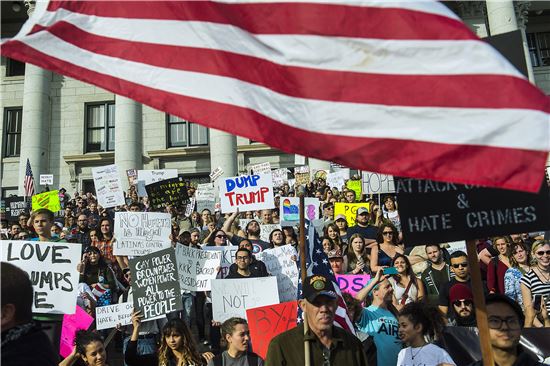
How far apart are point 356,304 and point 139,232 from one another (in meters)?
4.82

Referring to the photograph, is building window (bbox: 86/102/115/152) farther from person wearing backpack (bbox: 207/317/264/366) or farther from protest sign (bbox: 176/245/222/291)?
person wearing backpack (bbox: 207/317/264/366)

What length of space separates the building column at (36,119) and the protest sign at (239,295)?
80.3ft

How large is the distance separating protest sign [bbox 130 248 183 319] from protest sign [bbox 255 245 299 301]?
6.77 feet

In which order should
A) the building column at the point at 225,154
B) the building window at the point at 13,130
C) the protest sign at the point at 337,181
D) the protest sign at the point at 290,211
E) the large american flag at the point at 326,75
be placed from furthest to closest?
the building window at the point at 13,130 < the building column at the point at 225,154 < the protest sign at the point at 337,181 < the protest sign at the point at 290,211 < the large american flag at the point at 326,75

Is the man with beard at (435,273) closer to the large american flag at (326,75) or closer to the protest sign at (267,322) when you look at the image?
the protest sign at (267,322)

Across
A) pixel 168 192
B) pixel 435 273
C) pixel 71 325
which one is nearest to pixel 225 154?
pixel 168 192

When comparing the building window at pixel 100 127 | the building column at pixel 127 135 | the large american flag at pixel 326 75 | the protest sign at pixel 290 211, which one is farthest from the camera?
the building window at pixel 100 127

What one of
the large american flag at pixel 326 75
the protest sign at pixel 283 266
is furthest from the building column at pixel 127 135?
the large american flag at pixel 326 75

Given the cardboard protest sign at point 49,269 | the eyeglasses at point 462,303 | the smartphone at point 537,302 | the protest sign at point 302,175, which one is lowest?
the smartphone at point 537,302

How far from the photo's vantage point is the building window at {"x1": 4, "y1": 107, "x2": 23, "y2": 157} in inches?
1347

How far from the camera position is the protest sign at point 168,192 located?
15.7m

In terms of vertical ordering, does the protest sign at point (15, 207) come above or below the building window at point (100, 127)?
below

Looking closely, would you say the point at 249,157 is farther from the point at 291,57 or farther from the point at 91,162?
the point at 291,57

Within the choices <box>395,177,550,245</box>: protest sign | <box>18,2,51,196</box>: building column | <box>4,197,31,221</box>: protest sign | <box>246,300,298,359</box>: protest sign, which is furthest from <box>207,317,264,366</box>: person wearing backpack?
<box>18,2,51,196</box>: building column
